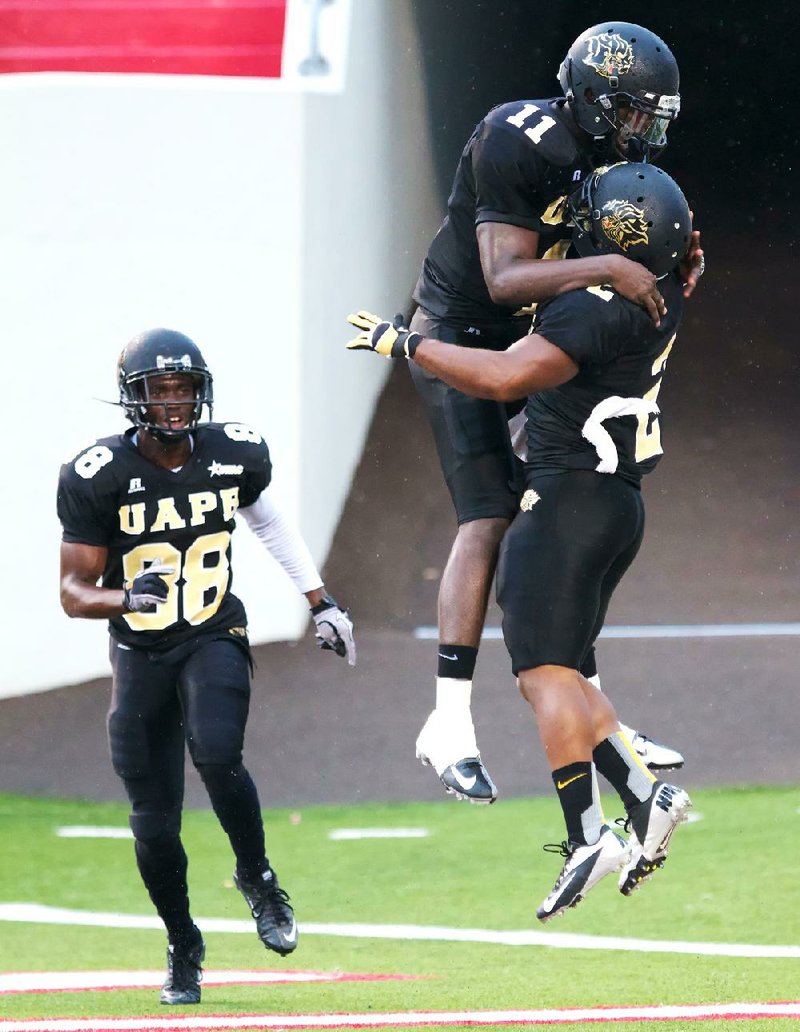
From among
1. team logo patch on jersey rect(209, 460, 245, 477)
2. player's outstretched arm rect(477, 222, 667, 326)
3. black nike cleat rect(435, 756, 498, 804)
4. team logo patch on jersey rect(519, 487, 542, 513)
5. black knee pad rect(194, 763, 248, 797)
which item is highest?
player's outstretched arm rect(477, 222, 667, 326)

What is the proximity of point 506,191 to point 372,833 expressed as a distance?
16.2 feet

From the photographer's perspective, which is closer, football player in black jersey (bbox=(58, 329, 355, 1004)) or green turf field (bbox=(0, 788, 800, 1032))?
football player in black jersey (bbox=(58, 329, 355, 1004))

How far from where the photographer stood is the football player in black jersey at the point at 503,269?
4.43 meters

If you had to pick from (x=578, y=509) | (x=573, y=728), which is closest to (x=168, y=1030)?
(x=573, y=728)

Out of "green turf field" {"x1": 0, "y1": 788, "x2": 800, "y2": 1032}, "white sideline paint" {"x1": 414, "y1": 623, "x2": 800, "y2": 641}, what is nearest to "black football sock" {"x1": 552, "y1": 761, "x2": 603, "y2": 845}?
"green turf field" {"x1": 0, "y1": 788, "x2": 800, "y2": 1032}

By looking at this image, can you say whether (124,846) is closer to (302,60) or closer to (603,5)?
(302,60)

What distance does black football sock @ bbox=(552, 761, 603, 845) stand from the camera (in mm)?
4535

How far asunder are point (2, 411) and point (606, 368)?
627 cm

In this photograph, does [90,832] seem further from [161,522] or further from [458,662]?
[458,662]

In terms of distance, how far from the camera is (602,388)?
4523 millimetres

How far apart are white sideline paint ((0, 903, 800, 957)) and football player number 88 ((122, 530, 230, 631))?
7.94 feet

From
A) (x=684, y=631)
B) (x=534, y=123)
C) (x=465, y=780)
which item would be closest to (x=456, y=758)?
(x=465, y=780)

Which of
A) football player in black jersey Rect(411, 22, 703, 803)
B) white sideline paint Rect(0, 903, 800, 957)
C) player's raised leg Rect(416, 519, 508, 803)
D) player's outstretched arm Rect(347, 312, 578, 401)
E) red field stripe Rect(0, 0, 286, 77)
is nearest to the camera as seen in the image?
player's outstretched arm Rect(347, 312, 578, 401)

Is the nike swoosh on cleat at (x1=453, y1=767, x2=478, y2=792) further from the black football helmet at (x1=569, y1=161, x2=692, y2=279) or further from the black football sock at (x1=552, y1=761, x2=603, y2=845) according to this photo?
the black football helmet at (x1=569, y1=161, x2=692, y2=279)
